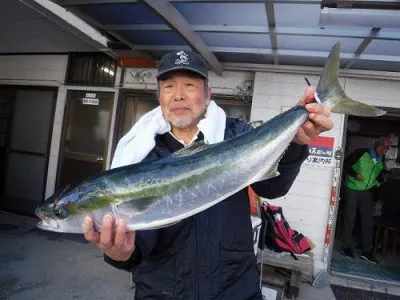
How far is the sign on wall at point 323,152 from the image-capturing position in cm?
606

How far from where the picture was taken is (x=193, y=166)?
165 cm

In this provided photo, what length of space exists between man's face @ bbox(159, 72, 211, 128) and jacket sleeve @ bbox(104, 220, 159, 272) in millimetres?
612

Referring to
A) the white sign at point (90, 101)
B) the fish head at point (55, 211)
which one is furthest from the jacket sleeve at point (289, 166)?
the white sign at point (90, 101)

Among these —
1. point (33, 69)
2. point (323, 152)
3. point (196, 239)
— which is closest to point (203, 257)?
point (196, 239)

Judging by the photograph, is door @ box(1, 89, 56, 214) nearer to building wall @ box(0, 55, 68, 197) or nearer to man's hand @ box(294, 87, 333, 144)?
building wall @ box(0, 55, 68, 197)

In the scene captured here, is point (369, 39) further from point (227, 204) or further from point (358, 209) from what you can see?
point (358, 209)

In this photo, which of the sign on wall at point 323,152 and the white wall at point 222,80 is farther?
the white wall at point 222,80

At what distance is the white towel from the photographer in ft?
6.40

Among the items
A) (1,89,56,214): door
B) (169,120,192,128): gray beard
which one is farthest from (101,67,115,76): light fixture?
(169,120,192,128): gray beard

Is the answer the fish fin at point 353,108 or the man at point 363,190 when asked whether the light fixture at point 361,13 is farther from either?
the man at point 363,190

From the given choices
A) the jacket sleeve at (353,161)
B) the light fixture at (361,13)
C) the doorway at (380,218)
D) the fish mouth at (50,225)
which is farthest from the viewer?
the jacket sleeve at (353,161)

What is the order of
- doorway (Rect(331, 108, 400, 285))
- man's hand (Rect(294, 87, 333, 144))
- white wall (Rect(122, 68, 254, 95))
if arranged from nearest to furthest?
man's hand (Rect(294, 87, 333, 144)), doorway (Rect(331, 108, 400, 285)), white wall (Rect(122, 68, 254, 95))

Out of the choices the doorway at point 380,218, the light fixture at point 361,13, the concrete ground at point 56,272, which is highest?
the light fixture at point 361,13

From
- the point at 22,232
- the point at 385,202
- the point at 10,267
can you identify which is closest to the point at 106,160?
the point at 22,232
